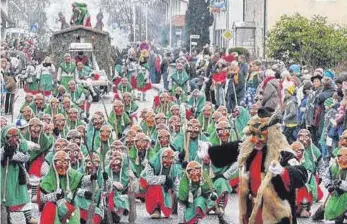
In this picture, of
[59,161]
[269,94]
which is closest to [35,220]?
[59,161]

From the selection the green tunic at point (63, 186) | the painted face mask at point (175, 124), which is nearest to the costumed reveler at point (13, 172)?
the green tunic at point (63, 186)

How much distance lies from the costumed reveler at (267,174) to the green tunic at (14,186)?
4179 millimetres

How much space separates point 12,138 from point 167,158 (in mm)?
2355

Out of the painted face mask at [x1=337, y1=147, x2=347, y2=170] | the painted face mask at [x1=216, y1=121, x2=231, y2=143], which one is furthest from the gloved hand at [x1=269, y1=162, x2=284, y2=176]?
the painted face mask at [x1=216, y1=121, x2=231, y2=143]

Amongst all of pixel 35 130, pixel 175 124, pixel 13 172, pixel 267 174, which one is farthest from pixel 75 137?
pixel 267 174

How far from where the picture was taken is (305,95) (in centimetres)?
2277

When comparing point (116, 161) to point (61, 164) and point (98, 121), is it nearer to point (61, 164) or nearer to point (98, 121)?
point (61, 164)

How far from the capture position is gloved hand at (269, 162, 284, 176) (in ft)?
36.2

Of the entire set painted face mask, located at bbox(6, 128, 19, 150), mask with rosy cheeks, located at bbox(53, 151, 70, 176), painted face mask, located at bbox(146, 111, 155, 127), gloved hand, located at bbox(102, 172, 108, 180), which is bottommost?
gloved hand, located at bbox(102, 172, 108, 180)

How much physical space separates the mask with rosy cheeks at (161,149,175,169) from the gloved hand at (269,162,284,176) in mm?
5406

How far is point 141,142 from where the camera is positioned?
56.7 ft

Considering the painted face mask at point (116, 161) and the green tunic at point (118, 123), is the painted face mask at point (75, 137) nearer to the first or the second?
the painted face mask at point (116, 161)

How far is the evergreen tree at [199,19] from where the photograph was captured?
71.8 meters

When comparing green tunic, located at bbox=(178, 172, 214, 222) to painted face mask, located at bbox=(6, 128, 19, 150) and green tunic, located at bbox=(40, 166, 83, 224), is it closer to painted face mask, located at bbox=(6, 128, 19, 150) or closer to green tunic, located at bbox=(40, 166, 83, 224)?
green tunic, located at bbox=(40, 166, 83, 224)
